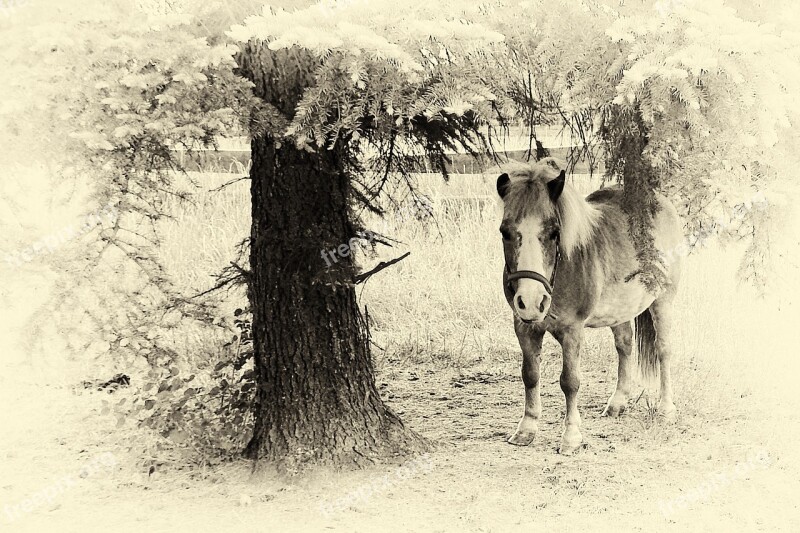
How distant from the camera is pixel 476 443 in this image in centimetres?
567

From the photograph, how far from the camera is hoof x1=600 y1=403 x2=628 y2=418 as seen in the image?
20.6ft

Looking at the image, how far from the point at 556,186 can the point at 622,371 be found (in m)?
2.23

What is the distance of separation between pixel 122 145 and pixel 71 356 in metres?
1.36

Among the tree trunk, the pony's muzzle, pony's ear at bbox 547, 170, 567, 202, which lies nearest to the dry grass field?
the tree trunk

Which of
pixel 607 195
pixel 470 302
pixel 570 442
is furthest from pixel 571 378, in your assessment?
pixel 470 302

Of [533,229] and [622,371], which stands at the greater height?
[533,229]

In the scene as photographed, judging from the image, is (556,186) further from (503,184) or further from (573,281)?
(573,281)

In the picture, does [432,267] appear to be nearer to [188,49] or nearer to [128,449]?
[128,449]

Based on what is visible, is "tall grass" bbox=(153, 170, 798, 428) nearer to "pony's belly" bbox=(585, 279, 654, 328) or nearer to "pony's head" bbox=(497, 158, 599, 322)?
"pony's belly" bbox=(585, 279, 654, 328)

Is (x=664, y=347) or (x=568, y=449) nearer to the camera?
(x=568, y=449)

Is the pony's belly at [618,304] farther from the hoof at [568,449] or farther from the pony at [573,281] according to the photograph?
the hoof at [568,449]

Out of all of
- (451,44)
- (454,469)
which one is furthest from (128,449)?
(451,44)

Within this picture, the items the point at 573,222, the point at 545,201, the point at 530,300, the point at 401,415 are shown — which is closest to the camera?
the point at 530,300

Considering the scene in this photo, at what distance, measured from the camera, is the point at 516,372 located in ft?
25.4
